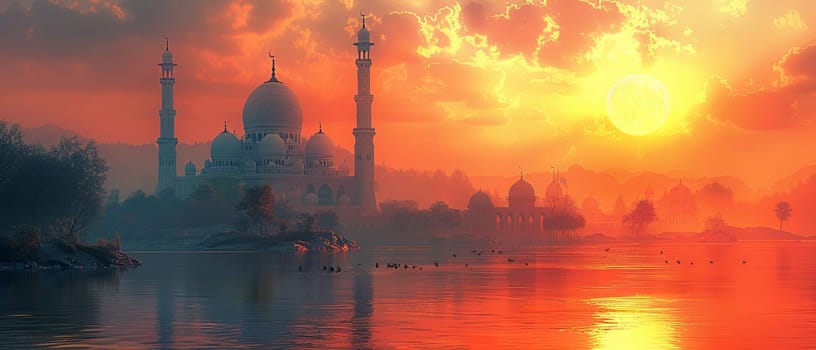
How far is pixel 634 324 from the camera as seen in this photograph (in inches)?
1778

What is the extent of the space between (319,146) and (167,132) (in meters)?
24.2

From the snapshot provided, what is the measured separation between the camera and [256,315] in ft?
159

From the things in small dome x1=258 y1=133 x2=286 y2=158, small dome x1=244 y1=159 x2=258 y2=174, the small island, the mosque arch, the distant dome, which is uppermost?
the distant dome

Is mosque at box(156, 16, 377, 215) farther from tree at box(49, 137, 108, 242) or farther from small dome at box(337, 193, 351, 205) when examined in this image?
tree at box(49, 137, 108, 242)

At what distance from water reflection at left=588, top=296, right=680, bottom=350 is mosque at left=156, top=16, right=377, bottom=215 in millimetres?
130225

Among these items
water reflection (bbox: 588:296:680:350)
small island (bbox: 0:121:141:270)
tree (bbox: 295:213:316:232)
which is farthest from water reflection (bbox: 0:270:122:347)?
tree (bbox: 295:213:316:232)

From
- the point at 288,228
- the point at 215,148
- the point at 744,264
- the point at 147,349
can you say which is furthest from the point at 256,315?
the point at 215,148

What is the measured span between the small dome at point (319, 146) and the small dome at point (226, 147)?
1109cm

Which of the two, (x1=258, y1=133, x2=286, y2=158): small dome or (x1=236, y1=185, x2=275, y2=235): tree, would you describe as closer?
(x1=236, y1=185, x2=275, y2=235): tree

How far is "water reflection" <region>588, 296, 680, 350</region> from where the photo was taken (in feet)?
129

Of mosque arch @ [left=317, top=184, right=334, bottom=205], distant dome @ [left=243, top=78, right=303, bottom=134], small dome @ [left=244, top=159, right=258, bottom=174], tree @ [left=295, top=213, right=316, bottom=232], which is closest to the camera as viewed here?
tree @ [left=295, top=213, right=316, bottom=232]

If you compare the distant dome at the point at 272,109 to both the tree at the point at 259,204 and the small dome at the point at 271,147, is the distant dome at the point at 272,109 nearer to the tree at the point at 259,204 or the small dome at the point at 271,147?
the small dome at the point at 271,147

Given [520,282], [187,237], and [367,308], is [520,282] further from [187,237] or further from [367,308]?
[187,237]

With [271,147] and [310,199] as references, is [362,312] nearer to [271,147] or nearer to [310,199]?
[310,199]
